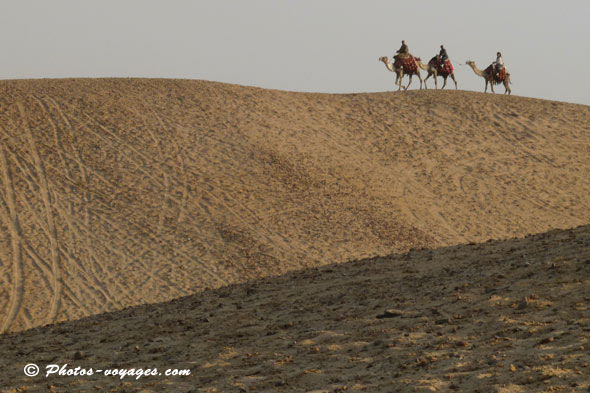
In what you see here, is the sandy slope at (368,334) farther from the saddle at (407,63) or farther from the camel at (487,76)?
the camel at (487,76)

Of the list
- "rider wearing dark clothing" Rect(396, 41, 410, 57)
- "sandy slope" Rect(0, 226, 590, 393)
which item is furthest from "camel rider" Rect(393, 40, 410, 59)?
"sandy slope" Rect(0, 226, 590, 393)

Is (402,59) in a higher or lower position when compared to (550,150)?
higher

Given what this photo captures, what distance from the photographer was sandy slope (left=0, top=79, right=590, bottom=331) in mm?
19922

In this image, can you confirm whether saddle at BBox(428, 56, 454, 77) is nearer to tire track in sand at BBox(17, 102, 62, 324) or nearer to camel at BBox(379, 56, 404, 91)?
camel at BBox(379, 56, 404, 91)

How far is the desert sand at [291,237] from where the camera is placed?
28.1 feet

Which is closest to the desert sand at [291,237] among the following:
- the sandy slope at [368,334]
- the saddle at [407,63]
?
the sandy slope at [368,334]

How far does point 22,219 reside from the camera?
21.9 metres

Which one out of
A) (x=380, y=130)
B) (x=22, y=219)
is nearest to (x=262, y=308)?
(x=22, y=219)

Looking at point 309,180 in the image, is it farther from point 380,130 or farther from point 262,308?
point 262,308

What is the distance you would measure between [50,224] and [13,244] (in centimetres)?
139

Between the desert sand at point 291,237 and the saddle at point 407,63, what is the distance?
115cm

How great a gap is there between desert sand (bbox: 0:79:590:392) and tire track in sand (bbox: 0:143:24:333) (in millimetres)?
76

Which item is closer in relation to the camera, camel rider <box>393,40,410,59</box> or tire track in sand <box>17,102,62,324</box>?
tire track in sand <box>17,102,62,324</box>

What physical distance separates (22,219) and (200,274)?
5.37m
